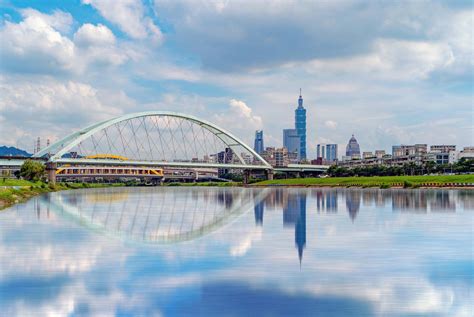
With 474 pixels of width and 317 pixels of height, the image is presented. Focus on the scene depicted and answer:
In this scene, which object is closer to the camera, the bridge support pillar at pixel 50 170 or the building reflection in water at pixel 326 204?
the building reflection in water at pixel 326 204

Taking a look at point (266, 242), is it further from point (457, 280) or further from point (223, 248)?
point (457, 280)

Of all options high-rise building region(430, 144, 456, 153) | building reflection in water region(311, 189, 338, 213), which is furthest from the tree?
high-rise building region(430, 144, 456, 153)

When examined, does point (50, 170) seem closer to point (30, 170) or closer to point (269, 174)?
point (30, 170)

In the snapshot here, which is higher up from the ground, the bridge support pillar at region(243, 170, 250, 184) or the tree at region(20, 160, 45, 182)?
the tree at region(20, 160, 45, 182)

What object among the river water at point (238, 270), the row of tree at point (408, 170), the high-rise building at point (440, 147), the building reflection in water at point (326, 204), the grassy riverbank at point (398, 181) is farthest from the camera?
the high-rise building at point (440, 147)

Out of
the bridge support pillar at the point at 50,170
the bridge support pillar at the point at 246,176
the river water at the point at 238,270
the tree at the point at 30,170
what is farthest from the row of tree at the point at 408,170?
the river water at the point at 238,270

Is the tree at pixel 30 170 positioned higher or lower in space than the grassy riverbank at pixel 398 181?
higher

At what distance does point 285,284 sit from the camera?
350 inches

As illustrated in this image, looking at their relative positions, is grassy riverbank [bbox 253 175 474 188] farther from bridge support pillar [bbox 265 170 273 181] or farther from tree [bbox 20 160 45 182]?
tree [bbox 20 160 45 182]

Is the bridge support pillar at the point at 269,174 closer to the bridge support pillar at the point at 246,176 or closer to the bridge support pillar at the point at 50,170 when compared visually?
the bridge support pillar at the point at 246,176

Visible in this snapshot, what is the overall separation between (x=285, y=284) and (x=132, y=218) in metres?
14.3

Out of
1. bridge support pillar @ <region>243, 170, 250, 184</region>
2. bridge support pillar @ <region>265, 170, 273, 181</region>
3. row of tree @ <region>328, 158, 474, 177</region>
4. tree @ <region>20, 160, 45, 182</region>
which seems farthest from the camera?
bridge support pillar @ <region>243, 170, 250, 184</region>

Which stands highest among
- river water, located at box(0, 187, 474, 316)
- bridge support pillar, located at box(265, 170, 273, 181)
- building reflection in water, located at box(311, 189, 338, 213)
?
bridge support pillar, located at box(265, 170, 273, 181)

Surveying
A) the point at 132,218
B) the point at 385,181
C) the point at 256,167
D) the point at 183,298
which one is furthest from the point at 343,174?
the point at 183,298
